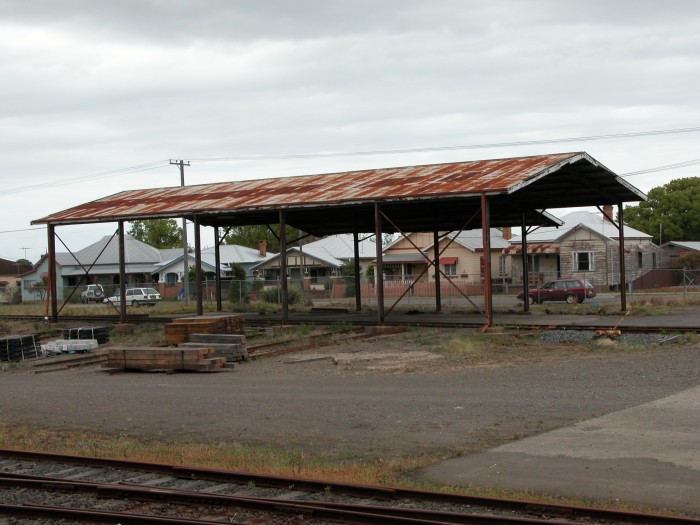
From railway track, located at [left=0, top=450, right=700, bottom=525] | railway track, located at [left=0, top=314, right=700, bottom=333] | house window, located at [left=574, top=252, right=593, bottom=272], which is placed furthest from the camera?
house window, located at [left=574, top=252, right=593, bottom=272]

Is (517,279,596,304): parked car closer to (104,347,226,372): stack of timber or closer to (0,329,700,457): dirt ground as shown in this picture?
(0,329,700,457): dirt ground

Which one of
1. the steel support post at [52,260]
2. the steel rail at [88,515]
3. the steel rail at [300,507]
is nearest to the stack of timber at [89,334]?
the steel support post at [52,260]

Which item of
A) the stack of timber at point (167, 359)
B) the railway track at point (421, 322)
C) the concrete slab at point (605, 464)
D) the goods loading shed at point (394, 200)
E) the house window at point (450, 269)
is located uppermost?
the goods loading shed at point (394, 200)

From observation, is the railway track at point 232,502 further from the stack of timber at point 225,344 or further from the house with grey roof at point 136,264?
the house with grey roof at point 136,264

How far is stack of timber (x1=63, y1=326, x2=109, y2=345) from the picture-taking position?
30.5 m

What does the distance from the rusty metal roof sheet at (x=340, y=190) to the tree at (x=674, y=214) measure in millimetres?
63416

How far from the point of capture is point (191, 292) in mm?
65125

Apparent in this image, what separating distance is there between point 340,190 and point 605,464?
2306cm

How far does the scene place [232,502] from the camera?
30.2 ft

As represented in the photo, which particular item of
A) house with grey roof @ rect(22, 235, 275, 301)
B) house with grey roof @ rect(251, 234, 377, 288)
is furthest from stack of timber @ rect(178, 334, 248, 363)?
house with grey roof @ rect(22, 235, 275, 301)

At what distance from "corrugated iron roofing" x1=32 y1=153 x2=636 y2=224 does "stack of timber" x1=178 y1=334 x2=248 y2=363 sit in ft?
24.9

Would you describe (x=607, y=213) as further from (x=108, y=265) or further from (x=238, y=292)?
(x=108, y=265)

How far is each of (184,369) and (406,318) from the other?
1496 cm

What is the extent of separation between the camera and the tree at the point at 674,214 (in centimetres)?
9556
